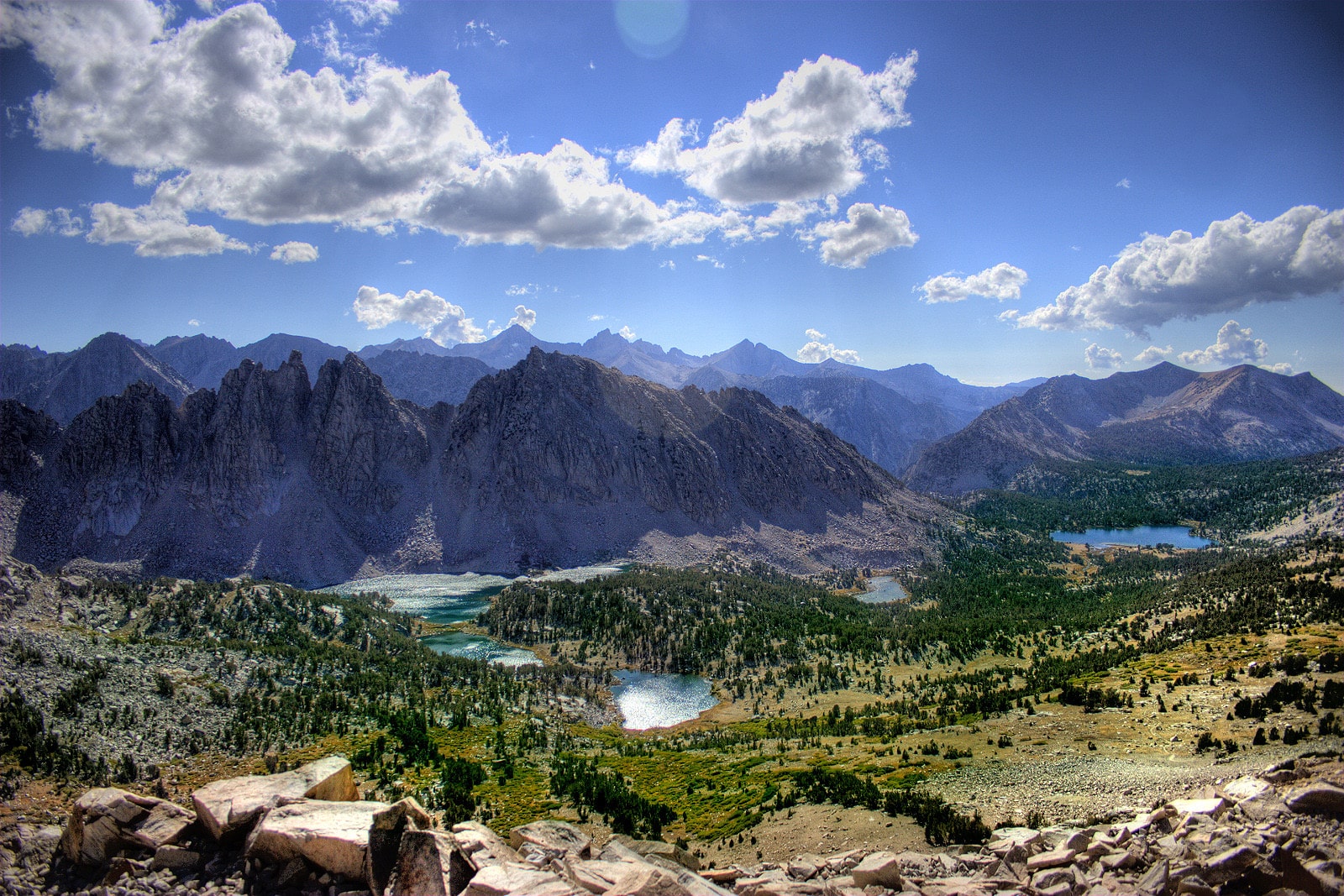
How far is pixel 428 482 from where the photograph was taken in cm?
12606

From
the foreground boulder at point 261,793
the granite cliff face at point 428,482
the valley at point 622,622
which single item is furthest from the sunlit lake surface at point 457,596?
the foreground boulder at point 261,793

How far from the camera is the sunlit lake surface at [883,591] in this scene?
9900 cm

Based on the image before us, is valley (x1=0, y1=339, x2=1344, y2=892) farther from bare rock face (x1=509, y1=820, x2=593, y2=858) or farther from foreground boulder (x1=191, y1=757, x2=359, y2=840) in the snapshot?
foreground boulder (x1=191, y1=757, x2=359, y2=840)

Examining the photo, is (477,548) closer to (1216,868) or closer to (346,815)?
(346,815)

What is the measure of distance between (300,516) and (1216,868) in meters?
124

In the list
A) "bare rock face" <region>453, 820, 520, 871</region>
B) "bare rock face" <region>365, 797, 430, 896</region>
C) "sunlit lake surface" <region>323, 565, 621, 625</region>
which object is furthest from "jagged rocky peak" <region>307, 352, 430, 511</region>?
"bare rock face" <region>365, 797, 430, 896</region>

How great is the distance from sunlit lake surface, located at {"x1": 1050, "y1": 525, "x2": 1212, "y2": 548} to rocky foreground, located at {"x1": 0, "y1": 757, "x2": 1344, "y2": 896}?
6221 inches

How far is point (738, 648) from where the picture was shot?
6869 cm

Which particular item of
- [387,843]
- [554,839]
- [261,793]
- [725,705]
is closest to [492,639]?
[725,705]

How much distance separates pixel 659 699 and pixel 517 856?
148ft

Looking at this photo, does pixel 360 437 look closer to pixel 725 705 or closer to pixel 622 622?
pixel 622 622

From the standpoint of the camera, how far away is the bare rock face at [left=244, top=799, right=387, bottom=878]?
13.4m

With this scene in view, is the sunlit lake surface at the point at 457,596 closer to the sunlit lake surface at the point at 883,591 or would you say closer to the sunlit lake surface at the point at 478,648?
the sunlit lake surface at the point at 478,648

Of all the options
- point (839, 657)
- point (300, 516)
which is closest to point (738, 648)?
point (839, 657)
